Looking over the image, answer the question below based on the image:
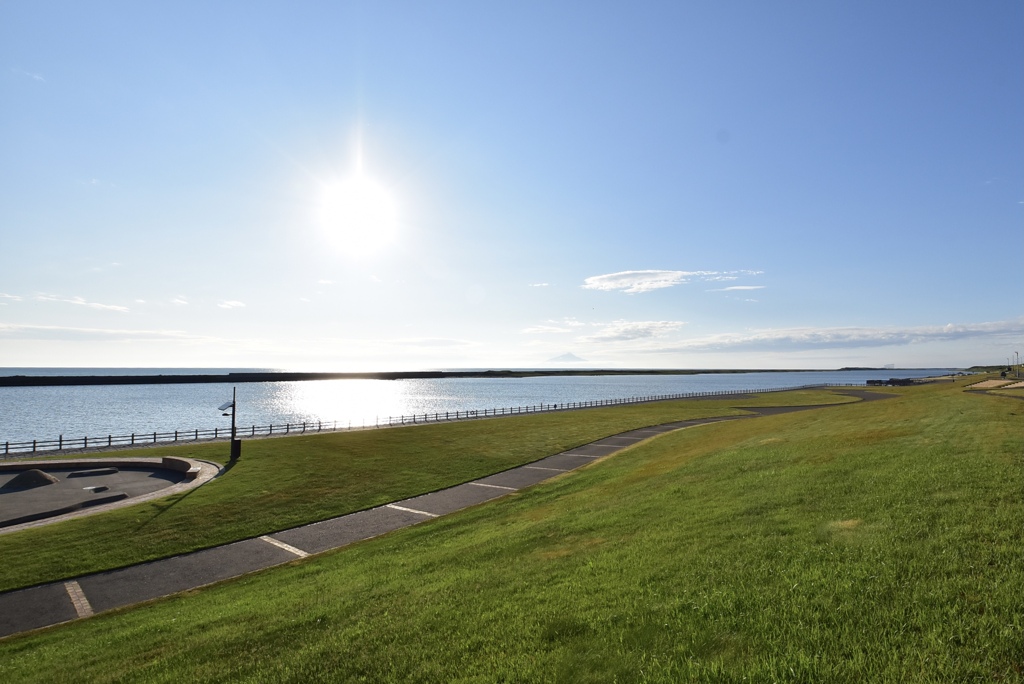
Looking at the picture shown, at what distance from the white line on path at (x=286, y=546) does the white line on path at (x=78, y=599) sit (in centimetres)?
607

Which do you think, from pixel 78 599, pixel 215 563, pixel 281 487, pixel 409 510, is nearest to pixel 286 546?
pixel 215 563

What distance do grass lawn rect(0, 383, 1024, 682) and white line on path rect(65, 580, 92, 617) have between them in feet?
4.11

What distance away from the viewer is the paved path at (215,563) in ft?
50.1

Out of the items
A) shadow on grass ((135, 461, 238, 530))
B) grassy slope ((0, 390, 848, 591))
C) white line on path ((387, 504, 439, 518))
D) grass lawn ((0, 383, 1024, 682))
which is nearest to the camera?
grass lawn ((0, 383, 1024, 682))

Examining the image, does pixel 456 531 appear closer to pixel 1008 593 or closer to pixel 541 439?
pixel 1008 593

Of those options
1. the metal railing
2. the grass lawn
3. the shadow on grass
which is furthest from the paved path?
the metal railing

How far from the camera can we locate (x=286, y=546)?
2027 centimetres

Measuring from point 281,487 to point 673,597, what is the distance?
2521cm

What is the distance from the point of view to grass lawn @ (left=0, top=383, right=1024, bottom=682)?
21.5ft

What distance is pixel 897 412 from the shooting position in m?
26.3

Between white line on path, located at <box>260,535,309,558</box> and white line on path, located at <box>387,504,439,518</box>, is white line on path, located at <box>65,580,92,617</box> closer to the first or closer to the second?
white line on path, located at <box>260,535,309,558</box>

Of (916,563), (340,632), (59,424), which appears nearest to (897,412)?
(916,563)

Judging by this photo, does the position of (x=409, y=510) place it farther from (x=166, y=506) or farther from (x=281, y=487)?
(x=166, y=506)

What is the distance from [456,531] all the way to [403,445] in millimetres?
22767
